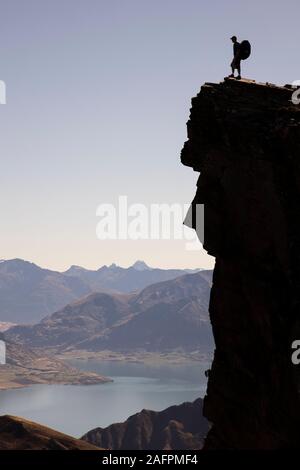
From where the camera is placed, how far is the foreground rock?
144m

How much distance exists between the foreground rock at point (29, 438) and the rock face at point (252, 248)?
115 m

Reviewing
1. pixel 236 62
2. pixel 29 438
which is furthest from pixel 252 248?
Result: pixel 29 438

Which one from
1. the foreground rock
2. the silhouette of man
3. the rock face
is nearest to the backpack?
the silhouette of man

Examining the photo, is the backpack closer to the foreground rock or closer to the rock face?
the rock face

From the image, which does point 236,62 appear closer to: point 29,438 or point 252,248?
point 252,248

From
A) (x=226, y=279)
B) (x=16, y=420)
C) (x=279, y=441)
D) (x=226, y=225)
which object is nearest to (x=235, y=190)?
(x=226, y=225)

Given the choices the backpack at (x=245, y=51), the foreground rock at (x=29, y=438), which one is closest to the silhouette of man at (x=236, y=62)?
the backpack at (x=245, y=51)

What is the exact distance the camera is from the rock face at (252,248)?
2992cm

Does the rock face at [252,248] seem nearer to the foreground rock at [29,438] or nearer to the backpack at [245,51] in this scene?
the backpack at [245,51]

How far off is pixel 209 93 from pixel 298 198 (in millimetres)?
7400

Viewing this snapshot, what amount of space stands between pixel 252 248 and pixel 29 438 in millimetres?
130610

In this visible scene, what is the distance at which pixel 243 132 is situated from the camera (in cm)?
3134

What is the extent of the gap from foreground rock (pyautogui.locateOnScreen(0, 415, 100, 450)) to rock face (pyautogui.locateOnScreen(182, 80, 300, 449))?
4546 inches
